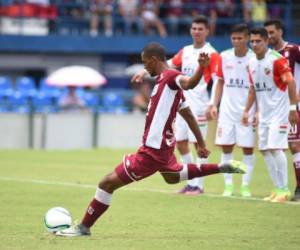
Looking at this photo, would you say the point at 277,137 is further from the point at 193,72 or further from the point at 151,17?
the point at 151,17

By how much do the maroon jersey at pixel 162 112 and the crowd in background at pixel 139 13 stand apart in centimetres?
2177

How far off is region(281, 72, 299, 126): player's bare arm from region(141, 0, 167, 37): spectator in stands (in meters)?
20.0

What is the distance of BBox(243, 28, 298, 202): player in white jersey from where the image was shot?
1291cm

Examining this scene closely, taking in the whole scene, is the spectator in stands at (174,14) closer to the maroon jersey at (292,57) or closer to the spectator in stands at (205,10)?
the spectator in stands at (205,10)

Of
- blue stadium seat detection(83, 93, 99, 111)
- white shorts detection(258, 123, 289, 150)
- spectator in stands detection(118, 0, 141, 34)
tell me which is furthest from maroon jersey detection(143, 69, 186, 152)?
spectator in stands detection(118, 0, 141, 34)

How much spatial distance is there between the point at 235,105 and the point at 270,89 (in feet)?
3.51

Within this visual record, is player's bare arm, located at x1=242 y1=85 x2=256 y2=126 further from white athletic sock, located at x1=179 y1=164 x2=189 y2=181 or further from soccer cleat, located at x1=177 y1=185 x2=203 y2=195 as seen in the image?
white athletic sock, located at x1=179 y1=164 x2=189 y2=181

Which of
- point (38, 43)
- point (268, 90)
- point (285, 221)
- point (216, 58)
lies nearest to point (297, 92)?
point (268, 90)

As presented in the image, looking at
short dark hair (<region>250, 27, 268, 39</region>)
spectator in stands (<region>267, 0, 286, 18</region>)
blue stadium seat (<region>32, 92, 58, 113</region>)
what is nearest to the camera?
short dark hair (<region>250, 27, 268, 39</region>)

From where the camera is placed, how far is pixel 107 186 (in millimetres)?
9992

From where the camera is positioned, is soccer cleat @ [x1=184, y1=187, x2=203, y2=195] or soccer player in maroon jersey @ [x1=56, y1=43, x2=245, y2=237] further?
soccer cleat @ [x1=184, y1=187, x2=203, y2=195]

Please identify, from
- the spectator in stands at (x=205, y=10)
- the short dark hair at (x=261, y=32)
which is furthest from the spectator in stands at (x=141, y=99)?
the short dark hair at (x=261, y=32)

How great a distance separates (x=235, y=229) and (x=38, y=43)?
75.3ft

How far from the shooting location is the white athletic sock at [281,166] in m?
13.1
